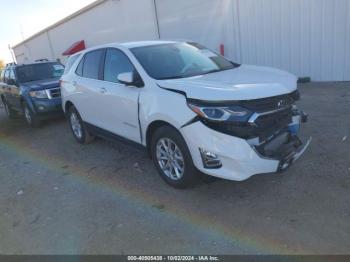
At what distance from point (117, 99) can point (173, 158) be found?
4.21 ft

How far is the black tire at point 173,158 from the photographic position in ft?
12.2

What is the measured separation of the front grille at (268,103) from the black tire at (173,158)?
31.9 inches

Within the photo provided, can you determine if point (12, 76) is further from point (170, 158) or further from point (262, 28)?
point (262, 28)

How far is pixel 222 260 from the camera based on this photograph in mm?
2896

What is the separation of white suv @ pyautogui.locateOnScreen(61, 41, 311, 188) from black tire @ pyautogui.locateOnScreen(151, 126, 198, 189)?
0.01 meters

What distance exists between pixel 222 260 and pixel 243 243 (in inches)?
11.6

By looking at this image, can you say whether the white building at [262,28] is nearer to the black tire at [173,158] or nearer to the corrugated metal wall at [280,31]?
the corrugated metal wall at [280,31]

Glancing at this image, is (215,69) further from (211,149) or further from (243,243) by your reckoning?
(243,243)

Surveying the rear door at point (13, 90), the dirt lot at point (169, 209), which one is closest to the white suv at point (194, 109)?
the dirt lot at point (169, 209)

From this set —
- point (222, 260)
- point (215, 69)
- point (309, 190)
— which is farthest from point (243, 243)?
point (215, 69)

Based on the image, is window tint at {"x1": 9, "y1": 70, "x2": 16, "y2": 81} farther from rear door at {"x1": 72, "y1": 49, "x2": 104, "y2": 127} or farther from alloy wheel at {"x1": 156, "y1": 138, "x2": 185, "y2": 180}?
alloy wheel at {"x1": 156, "y1": 138, "x2": 185, "y2": 180}

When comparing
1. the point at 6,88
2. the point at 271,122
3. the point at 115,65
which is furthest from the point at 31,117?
the point at 271,122

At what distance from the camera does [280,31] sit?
33.3 ft

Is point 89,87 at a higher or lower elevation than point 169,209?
higher
